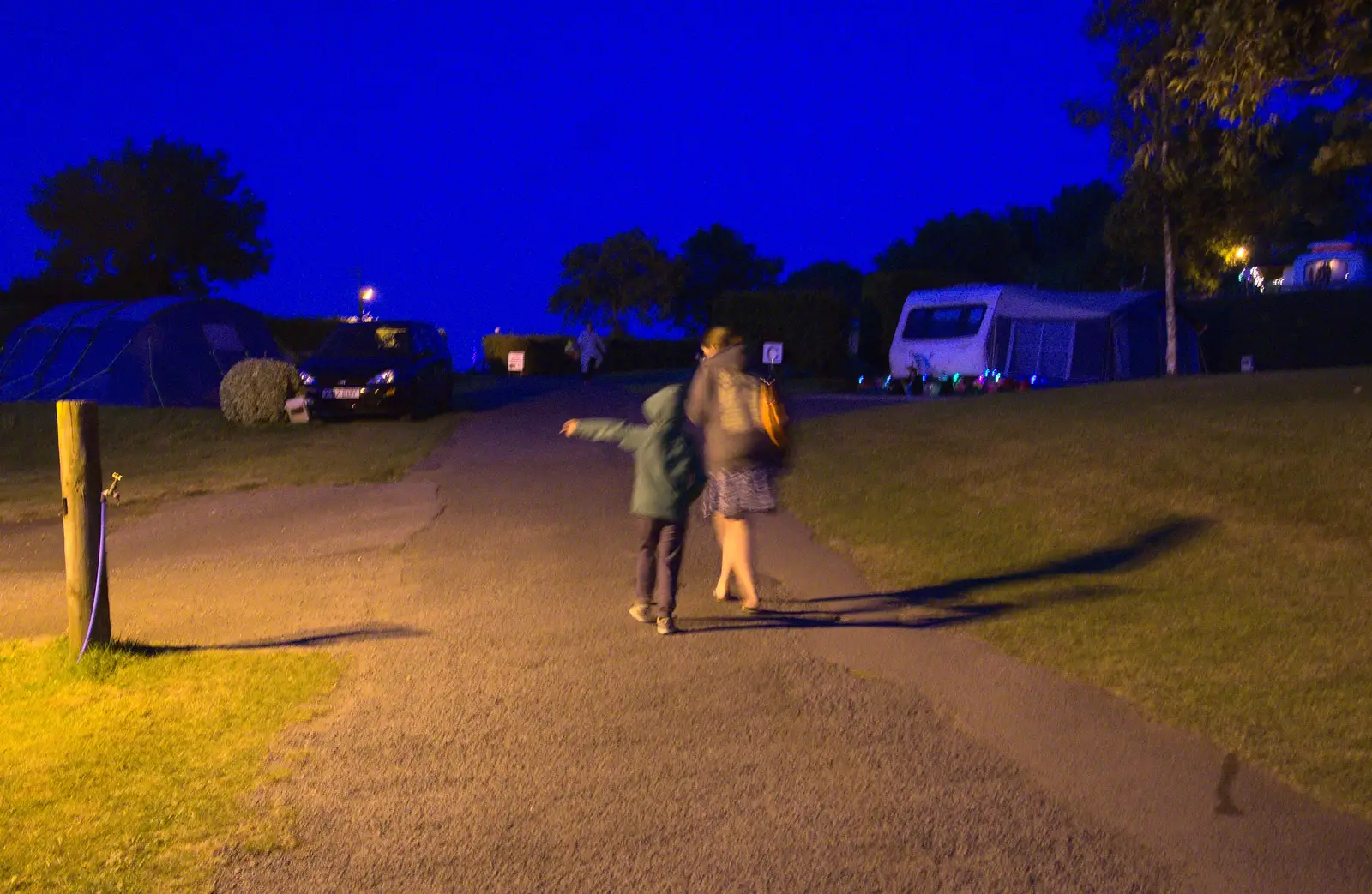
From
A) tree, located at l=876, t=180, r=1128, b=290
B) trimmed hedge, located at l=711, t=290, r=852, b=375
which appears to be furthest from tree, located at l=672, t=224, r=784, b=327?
trimmed hedge, located at l=711, t=290, r=852, b=375

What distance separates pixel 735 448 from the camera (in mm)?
7930

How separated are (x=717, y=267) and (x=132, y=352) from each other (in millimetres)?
47425

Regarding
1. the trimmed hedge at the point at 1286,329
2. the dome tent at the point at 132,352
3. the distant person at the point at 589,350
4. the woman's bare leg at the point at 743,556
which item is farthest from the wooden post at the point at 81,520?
the trimmed hedge at the point at 1286,329

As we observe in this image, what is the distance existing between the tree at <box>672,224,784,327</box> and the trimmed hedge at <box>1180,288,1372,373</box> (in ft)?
121

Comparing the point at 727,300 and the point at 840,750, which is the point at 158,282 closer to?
the point at 727,300

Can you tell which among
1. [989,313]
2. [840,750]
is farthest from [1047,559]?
[989,313]

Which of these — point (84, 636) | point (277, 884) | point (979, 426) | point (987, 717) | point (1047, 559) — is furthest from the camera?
point (979, 426)

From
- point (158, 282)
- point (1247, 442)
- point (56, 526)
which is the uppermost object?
point (158, 282)

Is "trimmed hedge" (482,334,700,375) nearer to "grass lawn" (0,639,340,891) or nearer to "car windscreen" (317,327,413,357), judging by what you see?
"car windscreen" (317,327,413,357)

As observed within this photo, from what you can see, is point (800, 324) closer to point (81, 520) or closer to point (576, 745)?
point (81, 520)

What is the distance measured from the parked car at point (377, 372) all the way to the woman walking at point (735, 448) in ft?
38.3

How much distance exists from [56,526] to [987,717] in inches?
399

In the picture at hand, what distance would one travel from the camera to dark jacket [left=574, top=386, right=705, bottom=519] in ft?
24.8

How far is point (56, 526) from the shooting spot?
12.6 meters
